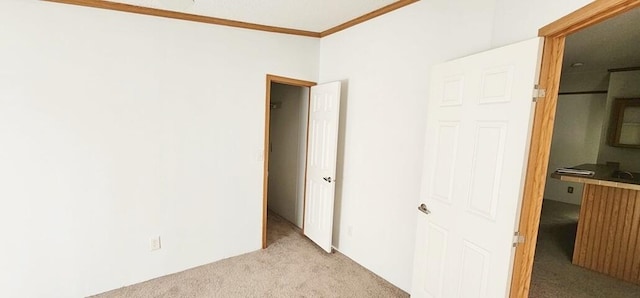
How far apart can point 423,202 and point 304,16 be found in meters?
1.99

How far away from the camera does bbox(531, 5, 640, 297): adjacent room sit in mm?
2627

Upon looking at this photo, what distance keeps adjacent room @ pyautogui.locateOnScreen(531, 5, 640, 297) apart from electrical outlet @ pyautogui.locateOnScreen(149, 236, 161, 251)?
347 cm

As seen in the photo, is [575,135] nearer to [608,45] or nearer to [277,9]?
[608,45]

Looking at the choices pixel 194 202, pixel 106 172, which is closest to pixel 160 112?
pixel 106 172

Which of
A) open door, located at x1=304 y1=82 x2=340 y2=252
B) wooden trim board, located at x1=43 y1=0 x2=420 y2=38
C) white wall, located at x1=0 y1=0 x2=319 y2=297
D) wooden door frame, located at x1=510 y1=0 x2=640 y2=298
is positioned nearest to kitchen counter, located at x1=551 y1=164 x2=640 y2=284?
wooden door frame, located at x1=510 y1=0 x2=640 y2=298

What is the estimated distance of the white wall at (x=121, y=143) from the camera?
200 centimetres

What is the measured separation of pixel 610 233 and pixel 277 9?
13.1ft

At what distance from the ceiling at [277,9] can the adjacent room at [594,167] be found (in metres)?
2.13

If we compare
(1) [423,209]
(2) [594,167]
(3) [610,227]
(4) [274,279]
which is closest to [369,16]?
(1) [423,209]

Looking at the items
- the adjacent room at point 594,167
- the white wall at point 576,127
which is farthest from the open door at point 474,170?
the white wall at point 576,127

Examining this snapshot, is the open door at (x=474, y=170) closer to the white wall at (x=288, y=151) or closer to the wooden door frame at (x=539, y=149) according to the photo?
the wooden door frame at (x=539, y=149)

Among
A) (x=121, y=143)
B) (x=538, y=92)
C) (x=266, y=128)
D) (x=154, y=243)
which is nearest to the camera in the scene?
(x=538, y=92)

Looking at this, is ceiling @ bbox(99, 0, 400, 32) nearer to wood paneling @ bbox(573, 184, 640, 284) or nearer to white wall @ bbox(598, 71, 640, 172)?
wood paneling @ bbox(573, 184, 640, 284)

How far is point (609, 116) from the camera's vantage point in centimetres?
415
